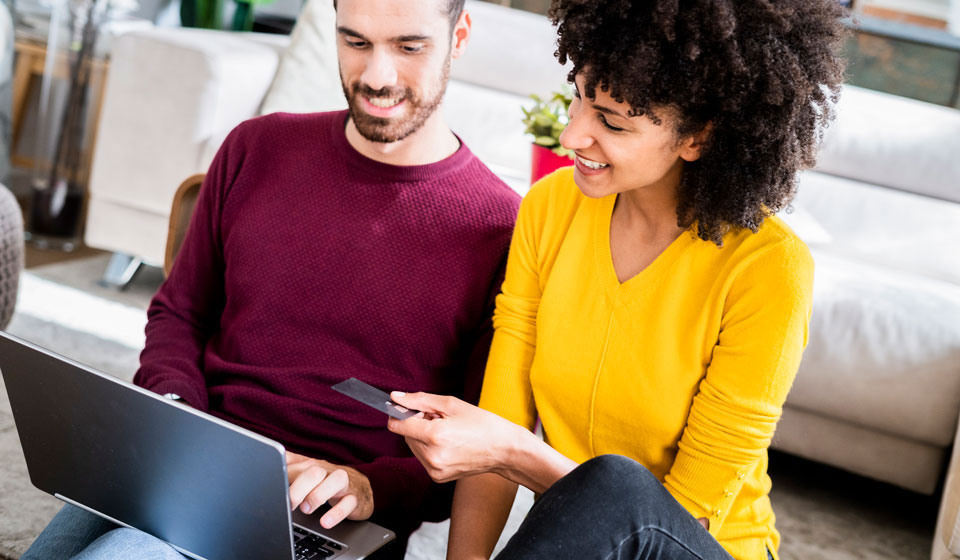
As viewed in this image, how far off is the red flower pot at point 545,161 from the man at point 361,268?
44cm

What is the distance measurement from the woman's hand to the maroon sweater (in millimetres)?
182

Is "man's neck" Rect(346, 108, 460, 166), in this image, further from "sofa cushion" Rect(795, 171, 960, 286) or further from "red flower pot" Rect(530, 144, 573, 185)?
"sofa cushion" Rect(795, 171, 960, 286)

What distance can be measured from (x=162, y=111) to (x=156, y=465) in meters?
1.65

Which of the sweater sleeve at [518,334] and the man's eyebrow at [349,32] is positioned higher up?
the man's eyebrow at [349,32]

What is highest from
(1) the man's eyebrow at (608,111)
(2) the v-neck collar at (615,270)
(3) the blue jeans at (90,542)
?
(1) the man's eyebrow at (608,111)

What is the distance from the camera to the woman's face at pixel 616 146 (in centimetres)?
98

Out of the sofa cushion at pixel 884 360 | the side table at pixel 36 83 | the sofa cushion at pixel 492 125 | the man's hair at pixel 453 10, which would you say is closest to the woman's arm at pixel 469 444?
the man's hair at pixel 453 10

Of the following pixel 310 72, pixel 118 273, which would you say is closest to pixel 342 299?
pixel 310 72

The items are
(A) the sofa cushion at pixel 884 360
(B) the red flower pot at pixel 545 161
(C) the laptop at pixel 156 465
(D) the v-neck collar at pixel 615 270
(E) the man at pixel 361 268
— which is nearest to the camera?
(C) the laptop at pixel 156 465

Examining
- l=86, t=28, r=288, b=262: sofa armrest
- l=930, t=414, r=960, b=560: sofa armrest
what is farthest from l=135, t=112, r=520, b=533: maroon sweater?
l=86, t=28, r=288, b=262: sofa armrest

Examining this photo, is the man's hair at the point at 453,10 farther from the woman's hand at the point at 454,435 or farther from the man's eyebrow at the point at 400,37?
the woman's hand at the point at 454,435

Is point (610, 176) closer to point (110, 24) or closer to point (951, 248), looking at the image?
point (951, 248)

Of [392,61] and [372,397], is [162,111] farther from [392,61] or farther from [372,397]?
[372,397]

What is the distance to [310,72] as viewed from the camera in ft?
8.25
